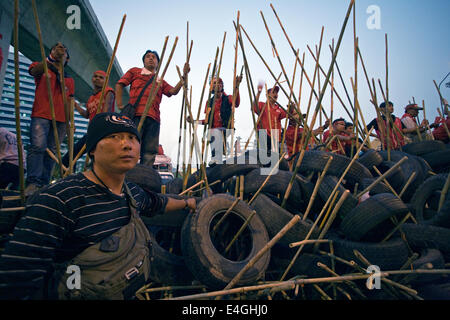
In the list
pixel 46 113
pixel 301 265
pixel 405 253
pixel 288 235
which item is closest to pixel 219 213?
pixel 288 235

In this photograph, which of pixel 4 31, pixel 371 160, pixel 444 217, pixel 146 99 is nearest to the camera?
pixel 444 217

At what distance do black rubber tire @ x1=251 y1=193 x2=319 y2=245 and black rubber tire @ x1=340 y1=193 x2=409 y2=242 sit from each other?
0.32 metres

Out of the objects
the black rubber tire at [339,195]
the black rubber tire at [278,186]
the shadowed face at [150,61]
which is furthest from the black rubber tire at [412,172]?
the shadowed face at [150,61]

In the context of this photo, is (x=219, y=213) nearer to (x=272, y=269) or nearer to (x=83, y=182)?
(x=272, y=269)

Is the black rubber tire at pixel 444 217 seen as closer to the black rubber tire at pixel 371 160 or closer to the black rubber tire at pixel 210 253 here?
the black rubber tire at pixel 371 160

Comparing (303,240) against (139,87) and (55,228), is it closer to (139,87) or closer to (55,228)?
(55,228)

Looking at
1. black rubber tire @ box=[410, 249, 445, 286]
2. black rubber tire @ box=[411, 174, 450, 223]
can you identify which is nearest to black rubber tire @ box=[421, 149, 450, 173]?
black rubber tire @ box=[411, 174, 450, 223]

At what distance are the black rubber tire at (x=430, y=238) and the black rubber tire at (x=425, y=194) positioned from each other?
0.62m

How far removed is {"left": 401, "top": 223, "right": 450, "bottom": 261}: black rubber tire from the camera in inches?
79.8

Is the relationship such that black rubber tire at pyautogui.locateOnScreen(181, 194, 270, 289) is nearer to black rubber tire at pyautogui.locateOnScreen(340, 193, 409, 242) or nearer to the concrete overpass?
black rubber tire at pyautogui.locateOnScreen(340, 193, 409, 242)

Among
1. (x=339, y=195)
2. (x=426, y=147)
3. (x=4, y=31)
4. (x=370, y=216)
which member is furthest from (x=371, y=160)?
(x=4, y=31)

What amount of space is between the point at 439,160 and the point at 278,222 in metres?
3.35

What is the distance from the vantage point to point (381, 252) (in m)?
1.76
